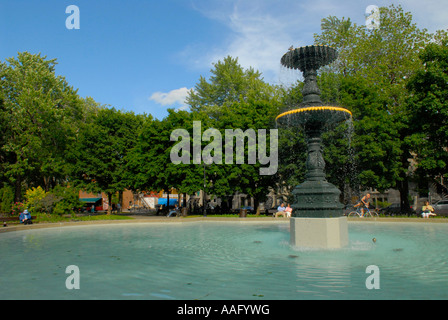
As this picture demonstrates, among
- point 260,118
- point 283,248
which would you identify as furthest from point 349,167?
point 283,248

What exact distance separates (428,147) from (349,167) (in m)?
6.64

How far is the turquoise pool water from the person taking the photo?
595 centimetres

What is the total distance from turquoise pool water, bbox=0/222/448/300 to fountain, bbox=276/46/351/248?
65cm

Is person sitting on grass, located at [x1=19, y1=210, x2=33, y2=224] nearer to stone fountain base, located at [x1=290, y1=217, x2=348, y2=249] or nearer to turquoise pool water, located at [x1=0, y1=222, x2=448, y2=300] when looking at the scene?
turquoise pool water, located at [x1=0, y1=222, x2=448, y2=300]

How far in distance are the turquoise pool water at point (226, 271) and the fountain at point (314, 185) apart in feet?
2.14

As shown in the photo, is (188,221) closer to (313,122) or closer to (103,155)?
(313,122)

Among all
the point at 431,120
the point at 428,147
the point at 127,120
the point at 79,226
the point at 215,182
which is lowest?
the point at 79,226

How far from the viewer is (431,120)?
2919cm

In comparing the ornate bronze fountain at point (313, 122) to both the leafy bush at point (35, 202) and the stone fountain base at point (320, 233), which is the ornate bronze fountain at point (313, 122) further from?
the leafy bush at point (35, 202)

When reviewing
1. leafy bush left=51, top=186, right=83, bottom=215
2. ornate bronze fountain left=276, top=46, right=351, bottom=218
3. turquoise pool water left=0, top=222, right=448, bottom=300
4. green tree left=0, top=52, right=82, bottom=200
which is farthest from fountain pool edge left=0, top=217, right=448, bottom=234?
green tree left=0, top=52, right=82, bottom=200

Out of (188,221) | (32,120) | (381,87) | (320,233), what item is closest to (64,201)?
(188,221)

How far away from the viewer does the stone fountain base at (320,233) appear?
11344 mm

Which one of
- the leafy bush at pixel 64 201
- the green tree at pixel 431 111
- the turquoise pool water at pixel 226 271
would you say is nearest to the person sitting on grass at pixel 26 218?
the leafy bush at pixel 64 201
